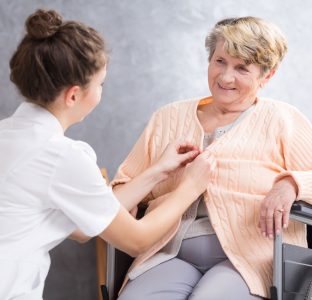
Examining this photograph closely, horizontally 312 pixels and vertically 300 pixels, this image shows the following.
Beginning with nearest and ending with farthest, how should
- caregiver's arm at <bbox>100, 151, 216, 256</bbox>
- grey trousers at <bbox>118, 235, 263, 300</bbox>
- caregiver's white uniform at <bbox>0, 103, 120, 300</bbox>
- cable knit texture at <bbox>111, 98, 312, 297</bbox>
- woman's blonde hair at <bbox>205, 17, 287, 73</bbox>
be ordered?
1. caregiver's white uniform at <bbox>0, 103, 120, 300</bbox>
2. caregiver's arm at <bbox>100, 151, 216, 256</bbox>
3. grey trousers at <bbox>118, 235, 263, 300</bbox>
4. cable knit texture at <bbox>111, 98, 312, 297</bbox>
5. woman's blonde hair at <bbox>205, 17, 287, 73</bbox>

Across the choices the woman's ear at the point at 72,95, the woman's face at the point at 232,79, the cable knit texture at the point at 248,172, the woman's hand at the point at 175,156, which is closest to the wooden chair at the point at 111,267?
the cable knit texture at the point at 248,172

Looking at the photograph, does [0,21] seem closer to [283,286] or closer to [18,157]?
[18,157]

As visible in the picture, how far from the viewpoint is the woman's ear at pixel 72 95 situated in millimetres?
1547

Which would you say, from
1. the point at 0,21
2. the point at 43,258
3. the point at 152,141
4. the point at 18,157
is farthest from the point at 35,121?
the point at 0,21

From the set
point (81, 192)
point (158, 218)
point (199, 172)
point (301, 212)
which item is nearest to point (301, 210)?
Answer: point (301, 212)

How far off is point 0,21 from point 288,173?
54.8 inches

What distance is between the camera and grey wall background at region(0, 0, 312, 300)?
107 inches

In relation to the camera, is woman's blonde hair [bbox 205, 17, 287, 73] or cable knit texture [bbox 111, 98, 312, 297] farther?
woman's blonde hair [bbox 205, 17, 287, 73]

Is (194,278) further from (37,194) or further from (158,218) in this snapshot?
(37,194)

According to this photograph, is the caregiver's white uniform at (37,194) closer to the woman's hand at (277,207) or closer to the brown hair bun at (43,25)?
the brown hair bun at (43,25)

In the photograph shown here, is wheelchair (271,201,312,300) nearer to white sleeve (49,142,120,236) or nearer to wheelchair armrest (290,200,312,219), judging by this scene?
wheelchair armrest (290,200,312,219)

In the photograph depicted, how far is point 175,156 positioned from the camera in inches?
81.0

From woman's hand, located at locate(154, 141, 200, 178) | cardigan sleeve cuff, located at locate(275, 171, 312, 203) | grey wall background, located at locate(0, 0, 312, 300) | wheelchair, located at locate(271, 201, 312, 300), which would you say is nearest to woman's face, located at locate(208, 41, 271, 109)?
woman's hand, located at locate(154, 141, 200, 178)

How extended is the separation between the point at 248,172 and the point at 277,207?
21 centimetres
